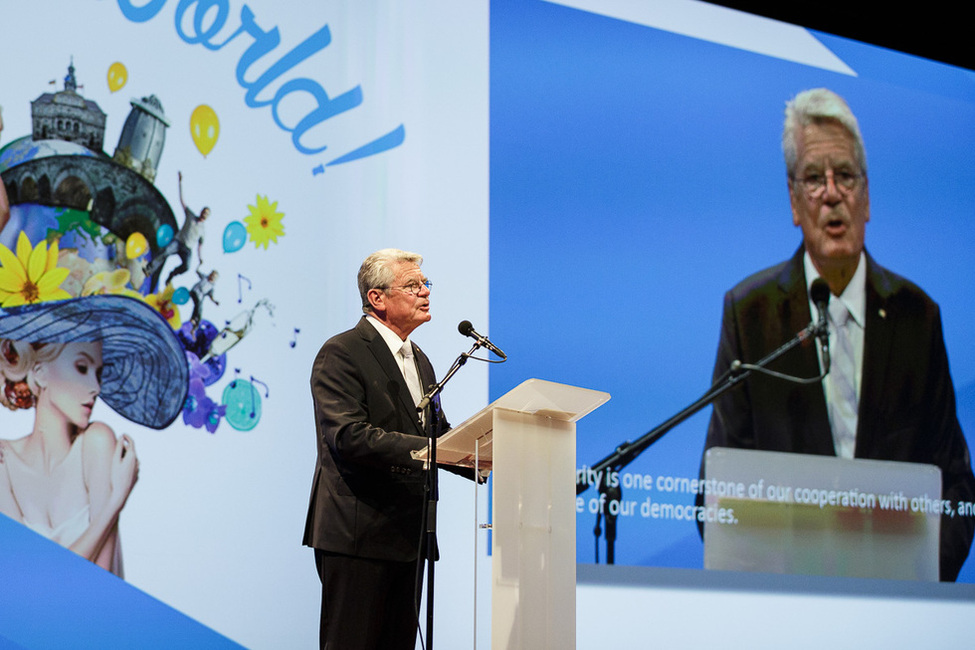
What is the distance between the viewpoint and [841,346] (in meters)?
5.23

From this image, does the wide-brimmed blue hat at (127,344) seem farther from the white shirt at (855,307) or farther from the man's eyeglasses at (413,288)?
the white shirt at (855,307)

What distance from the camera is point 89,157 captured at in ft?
12.8

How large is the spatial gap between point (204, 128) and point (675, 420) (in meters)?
2.46

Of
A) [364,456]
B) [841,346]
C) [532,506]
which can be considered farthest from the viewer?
[841,346]

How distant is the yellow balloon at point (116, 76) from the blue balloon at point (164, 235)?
0.57 meters

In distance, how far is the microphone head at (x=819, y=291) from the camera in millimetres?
5223

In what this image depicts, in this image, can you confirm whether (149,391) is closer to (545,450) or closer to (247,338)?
(247,338)

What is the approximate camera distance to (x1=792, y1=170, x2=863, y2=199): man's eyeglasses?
5.31 meters

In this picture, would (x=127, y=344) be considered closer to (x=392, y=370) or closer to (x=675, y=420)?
(x=392, y=370)

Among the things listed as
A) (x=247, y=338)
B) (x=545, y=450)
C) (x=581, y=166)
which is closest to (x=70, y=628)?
(x=247, y=338)

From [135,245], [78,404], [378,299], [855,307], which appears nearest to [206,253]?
[135,245]

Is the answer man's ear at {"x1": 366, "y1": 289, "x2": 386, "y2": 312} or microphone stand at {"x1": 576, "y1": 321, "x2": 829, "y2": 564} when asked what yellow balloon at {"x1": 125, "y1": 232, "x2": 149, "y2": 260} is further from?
microphone stand at {"x1": 576, "y1": 321, "x2": 829, "y2": 564}

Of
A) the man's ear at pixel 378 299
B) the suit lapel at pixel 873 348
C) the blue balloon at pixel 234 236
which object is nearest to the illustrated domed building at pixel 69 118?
the blue balloon at pixel 234 236

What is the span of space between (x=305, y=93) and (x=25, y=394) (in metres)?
1.68
